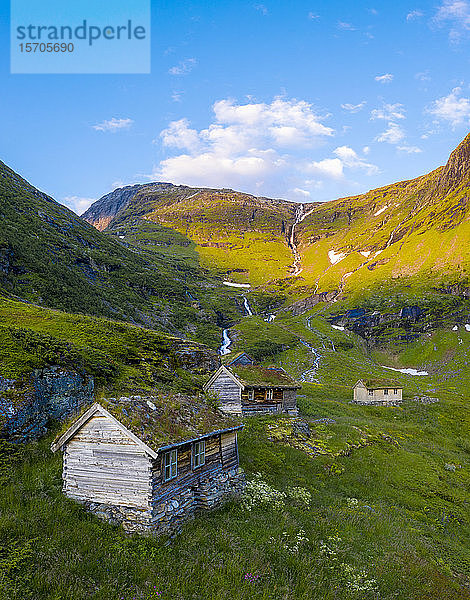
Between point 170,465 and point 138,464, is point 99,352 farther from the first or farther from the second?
point 138,464

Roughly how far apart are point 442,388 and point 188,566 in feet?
327

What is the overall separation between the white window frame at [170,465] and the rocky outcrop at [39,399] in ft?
22.8

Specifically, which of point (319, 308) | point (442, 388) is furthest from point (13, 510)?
point (319, 308)

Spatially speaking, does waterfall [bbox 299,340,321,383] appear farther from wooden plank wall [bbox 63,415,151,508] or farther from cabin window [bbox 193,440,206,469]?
wooden plank wall [bbox 63,415,151,508]

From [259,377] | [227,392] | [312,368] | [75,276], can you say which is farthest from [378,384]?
[75,276]

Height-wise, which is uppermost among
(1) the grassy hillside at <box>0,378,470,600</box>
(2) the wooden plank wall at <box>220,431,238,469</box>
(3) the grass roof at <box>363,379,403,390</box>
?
(2) the wooden plank wall at <box>220,431,238,469</box>

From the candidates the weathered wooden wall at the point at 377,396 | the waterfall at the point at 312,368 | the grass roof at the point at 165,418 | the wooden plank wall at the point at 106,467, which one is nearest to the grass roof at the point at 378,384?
the weathered wooden wall at the point at 377,396

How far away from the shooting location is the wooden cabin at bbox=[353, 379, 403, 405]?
68.9m

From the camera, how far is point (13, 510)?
12.7 meters

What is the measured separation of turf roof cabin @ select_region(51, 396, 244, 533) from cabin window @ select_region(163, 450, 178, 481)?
0.12ft

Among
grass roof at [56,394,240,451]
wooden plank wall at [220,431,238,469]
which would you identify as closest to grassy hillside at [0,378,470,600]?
wooden plank wall at [220,431,238,469]

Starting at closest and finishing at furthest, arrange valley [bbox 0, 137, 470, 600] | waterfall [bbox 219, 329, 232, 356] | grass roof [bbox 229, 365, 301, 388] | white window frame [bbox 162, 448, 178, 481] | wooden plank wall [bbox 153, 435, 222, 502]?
valley [bbox 0, 137, 470, 600], wooden plank wall [bbox 153, 435, 222, 502], white window frame [bbox 162, 448, 178, 481], grass roof [bbox 229, 365, 301, 388], waterfall [bbox 219, 329, 232, 356]

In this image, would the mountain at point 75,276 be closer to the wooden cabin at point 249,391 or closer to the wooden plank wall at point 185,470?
the wooden cabin at point 249,391

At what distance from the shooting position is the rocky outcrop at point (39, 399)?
55.3 ft
